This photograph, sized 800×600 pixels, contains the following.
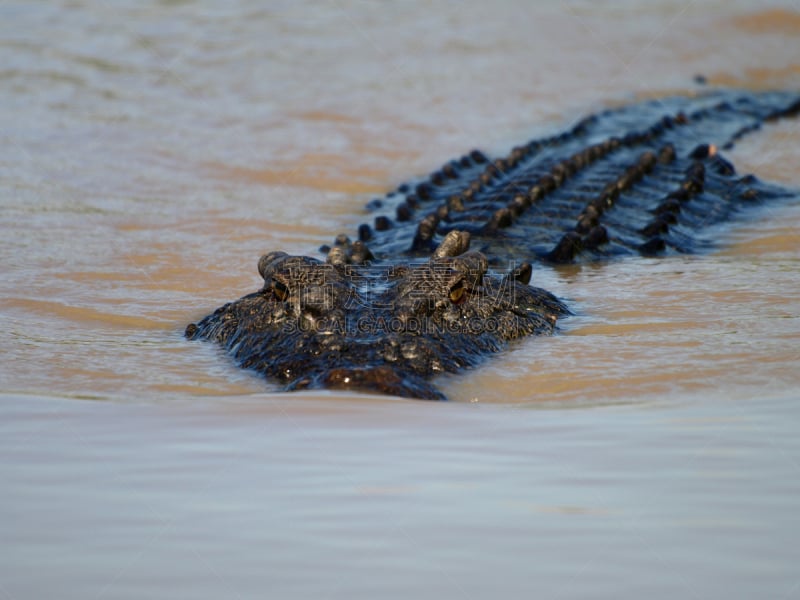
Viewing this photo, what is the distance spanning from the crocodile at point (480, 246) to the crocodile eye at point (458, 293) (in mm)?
10

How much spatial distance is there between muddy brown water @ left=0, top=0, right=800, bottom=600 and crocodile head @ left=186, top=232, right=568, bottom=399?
0.49 ft

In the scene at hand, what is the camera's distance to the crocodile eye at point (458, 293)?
509 centimetres

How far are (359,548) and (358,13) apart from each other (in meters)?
15.3

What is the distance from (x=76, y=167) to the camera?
962 cm

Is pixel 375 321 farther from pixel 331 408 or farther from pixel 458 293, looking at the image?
pixel 331 408

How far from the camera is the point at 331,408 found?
4051mm

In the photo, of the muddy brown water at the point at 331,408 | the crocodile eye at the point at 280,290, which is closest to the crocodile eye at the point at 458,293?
the muddy brown water at the point at 331,408

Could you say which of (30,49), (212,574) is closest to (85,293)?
(212,574)

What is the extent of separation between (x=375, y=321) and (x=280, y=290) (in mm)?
612

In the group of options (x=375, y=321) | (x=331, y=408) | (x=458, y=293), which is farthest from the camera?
(x=458, y=293)

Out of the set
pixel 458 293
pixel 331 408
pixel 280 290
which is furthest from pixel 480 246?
pixel 331 408

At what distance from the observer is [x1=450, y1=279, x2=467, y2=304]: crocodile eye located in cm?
509

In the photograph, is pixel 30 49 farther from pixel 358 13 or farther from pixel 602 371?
pixel 602 371

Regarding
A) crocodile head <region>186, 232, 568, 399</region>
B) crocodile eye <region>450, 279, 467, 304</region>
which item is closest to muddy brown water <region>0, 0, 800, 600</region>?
crocodile head <region>186, 232, 568, 399</region>
